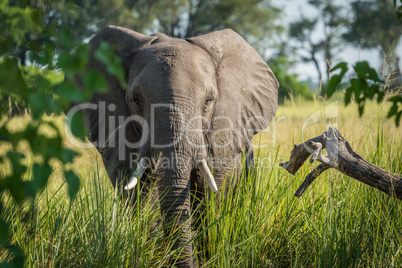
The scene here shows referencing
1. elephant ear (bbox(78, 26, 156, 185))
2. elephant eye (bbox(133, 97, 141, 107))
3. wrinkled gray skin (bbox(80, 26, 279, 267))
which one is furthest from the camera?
elephant ear (bbox(78, 26, 156, 185))

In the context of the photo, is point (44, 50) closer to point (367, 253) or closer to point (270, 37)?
point (367, 253)

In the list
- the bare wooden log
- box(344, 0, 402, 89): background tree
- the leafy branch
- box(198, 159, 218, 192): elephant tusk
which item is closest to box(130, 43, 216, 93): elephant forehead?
box(198, 159, 218, 192): elephant tusk

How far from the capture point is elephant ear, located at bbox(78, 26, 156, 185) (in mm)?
3711

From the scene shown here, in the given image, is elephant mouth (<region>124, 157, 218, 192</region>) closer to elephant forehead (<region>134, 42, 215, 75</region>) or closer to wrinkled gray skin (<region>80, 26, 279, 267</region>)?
wrinkled gray skin (<region>80, 26, 279, 267</region>)

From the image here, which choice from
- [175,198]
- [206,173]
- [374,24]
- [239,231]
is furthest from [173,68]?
[374,24]

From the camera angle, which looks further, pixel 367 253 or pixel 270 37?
pixel 270 37

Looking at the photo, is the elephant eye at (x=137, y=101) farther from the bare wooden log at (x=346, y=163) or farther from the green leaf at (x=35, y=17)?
the green leaf at (x=35, y=17)

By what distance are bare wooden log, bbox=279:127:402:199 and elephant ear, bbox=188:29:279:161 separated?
3.54 ft

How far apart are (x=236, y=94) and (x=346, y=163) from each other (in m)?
1.61

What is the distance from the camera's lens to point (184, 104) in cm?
336

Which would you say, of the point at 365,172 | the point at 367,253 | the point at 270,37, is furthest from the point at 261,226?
the point at 270,37

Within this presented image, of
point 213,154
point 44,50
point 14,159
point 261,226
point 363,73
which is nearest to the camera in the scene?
point 14,159

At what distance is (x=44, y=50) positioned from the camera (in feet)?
4.08

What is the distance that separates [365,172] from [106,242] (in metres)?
1.42
